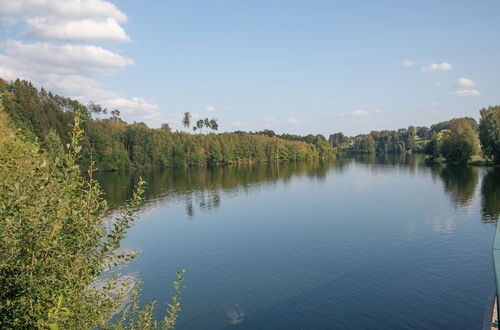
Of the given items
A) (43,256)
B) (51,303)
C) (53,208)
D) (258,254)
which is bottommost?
(258,254)

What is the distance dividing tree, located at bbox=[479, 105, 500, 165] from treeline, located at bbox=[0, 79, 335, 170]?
104 metres

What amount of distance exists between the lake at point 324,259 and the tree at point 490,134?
166 feet

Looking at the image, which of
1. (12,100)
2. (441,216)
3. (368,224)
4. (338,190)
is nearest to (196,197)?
(338,190)

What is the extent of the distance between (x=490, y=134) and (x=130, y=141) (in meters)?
134

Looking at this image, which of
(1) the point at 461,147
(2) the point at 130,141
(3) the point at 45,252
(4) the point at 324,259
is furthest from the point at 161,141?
(3) the point at 45,252

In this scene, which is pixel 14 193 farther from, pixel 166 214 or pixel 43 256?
pixel 166 214

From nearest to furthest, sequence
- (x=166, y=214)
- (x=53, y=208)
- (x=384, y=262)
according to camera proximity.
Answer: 1. (x=53, y=208)
2. (x=384, y=262)
3. (x=166, y=214)

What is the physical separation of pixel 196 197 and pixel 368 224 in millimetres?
37362

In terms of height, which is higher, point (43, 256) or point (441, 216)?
point (43, 256)

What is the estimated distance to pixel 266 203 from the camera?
62094 millimetres

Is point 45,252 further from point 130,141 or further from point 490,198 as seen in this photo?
point 130,141

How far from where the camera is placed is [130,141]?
487ft

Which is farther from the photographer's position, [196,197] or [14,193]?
[196,197]

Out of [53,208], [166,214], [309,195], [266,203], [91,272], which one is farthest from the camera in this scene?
[309,195]
